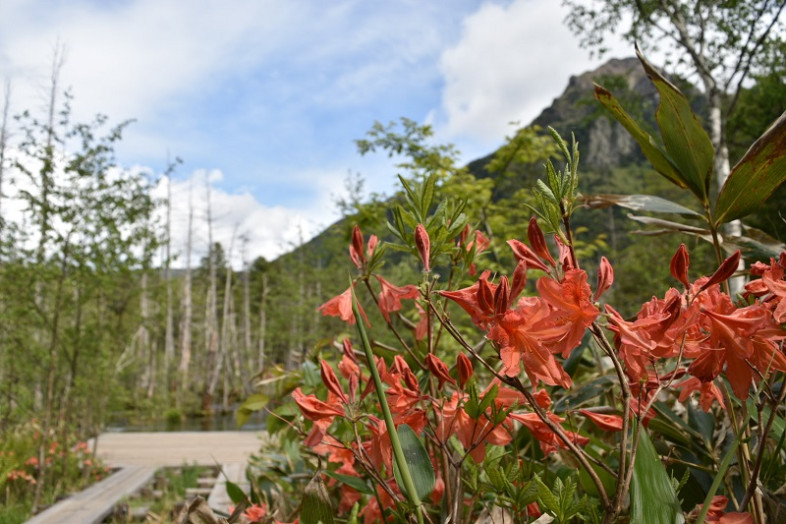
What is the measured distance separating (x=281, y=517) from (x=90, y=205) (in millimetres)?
6297

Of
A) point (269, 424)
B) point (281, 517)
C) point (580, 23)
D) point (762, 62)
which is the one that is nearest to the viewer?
point (281, 517)

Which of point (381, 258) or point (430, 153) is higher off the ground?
point (430, 153)

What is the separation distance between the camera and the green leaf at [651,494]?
431 mm

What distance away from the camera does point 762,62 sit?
26.9ft

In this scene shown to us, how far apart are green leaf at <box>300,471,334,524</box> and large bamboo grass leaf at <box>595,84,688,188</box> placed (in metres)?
0.56

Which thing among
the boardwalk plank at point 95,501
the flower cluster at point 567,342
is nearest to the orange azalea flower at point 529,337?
the flower cluster at point 567,342

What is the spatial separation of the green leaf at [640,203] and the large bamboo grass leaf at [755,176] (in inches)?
5.2

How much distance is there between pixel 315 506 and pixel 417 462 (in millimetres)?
159

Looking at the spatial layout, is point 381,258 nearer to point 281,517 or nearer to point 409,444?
point 409,444

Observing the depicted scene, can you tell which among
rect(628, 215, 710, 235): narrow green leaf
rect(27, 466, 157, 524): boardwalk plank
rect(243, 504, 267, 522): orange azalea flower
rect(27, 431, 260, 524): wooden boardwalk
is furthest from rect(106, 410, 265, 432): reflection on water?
rect(628, 215, 710, 235): narrow green leaf

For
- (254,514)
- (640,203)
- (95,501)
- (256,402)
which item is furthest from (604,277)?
(95,501)

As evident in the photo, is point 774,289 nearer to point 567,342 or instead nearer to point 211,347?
point 567,342

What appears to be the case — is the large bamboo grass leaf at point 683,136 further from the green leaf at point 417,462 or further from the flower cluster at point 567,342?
the green leaf at point 417,462

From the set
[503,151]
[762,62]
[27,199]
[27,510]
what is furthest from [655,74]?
[762,62]
